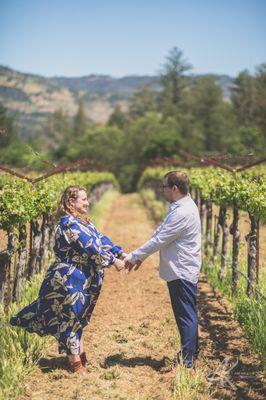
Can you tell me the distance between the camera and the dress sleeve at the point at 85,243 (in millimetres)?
4520

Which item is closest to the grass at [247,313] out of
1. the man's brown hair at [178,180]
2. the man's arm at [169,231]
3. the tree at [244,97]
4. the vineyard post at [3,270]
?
the man's arm at [169,231]

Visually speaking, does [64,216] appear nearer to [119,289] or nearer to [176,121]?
[119,289]

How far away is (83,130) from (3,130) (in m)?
102

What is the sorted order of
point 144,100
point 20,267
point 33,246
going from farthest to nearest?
point 144,100, point 33,246, point 20,267

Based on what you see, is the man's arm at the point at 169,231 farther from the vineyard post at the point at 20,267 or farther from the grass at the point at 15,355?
the vineyard post at the point at 20,267

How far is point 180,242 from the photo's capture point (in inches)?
181

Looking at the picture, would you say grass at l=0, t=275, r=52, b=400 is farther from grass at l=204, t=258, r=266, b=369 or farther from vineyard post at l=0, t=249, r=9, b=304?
grass at l=204, t=258, r=266, b=369

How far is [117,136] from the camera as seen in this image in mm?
70125

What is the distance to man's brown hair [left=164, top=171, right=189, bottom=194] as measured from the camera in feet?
14.9

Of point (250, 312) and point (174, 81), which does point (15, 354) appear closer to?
point (250, 312)

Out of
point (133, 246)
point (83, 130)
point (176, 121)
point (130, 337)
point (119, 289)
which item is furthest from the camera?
point (83, 130)

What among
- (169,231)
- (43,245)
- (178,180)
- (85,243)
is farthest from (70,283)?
(43,245)

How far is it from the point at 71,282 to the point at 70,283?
1 cm

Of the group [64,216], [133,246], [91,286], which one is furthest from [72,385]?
[133,246]
